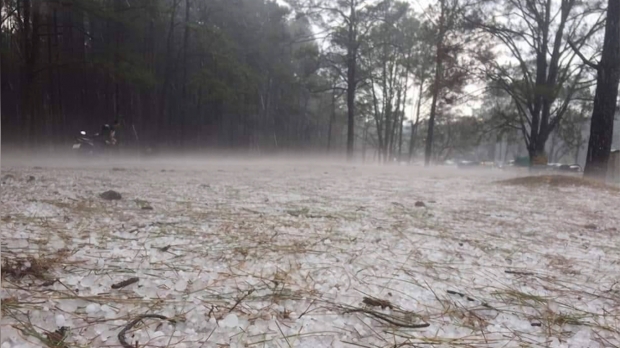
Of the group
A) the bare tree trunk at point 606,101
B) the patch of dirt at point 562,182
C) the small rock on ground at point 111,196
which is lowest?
the small rock on ground at point 111,196

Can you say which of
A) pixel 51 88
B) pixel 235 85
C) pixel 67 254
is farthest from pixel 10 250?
pixel 235 85

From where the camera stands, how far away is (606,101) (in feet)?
17.5

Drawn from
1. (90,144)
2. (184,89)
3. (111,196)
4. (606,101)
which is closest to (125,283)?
(111,196)

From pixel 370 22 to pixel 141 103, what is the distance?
1001 centimetres

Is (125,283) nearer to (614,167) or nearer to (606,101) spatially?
(606,101)

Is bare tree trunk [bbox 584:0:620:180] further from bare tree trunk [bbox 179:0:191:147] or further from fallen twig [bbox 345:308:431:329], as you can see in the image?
bare tree trunk [bbox 179:0:191:147]

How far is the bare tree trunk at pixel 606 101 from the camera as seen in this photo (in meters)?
5.18

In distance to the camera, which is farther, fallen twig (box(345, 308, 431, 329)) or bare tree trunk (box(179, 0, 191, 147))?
bare tree trunk (box(179, 0, 191, 147))

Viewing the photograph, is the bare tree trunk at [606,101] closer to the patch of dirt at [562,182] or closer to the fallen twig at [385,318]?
the patch of dirt at [562,182]

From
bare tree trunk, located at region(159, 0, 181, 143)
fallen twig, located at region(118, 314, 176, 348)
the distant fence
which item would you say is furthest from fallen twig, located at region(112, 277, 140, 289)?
bare tree trunk, located at region(159, 0, 181, 143)

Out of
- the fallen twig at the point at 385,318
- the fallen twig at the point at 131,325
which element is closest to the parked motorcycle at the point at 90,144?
the fallen twig at the point at 131,325

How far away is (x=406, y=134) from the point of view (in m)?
41.3

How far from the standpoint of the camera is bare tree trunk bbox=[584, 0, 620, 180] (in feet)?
17.0

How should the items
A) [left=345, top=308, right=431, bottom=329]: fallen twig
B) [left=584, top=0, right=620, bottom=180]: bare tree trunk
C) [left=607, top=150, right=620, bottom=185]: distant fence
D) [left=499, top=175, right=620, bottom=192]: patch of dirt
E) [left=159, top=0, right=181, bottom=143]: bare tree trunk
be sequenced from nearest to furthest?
[left=345, top=308, right=431, bottom=329]: fallen twig, [left=499, top=175, right=620, bottom=192]: patch of dirt, [left=584, top=0, right=620, bottom=180]: bare tree trunk, [left=607, top=150, right=620, bottom=185]: distant fence, [left=159, top=0, right=181, bottom=143]: bare tree trunk
